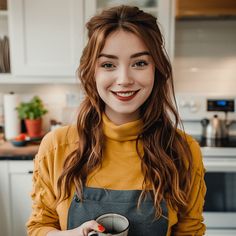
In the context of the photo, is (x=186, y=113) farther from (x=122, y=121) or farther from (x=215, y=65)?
(x=122, y=121)

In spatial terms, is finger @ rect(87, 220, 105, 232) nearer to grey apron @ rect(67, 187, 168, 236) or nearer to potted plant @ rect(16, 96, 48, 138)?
grey apron @ rect(67, 187, 168, 236)

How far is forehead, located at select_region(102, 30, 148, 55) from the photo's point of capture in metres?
0.89

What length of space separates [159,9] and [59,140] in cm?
155

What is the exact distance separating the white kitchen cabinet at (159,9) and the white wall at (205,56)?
0.35 metres

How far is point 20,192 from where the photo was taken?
7.02ft

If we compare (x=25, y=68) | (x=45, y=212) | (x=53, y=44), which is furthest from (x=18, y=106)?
(x=45, y=212)

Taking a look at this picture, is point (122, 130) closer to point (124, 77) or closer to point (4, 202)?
point (124, 77)

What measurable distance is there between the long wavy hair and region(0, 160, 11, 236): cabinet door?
1.27 m

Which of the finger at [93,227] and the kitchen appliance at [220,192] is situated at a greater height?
the finger at [93,227]

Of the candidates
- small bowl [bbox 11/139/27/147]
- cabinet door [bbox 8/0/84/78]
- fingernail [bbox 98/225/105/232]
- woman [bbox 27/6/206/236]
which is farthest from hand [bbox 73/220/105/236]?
cabinet door [bbox 8/0/84/78]

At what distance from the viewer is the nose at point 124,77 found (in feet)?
2.93

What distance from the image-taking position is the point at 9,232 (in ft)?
7.21

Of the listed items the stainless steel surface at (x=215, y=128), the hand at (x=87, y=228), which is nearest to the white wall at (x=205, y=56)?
the stainless steel surface at (x=215, y=128)

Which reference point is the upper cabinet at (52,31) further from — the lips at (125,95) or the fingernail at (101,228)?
the fingernail at (101,228)
